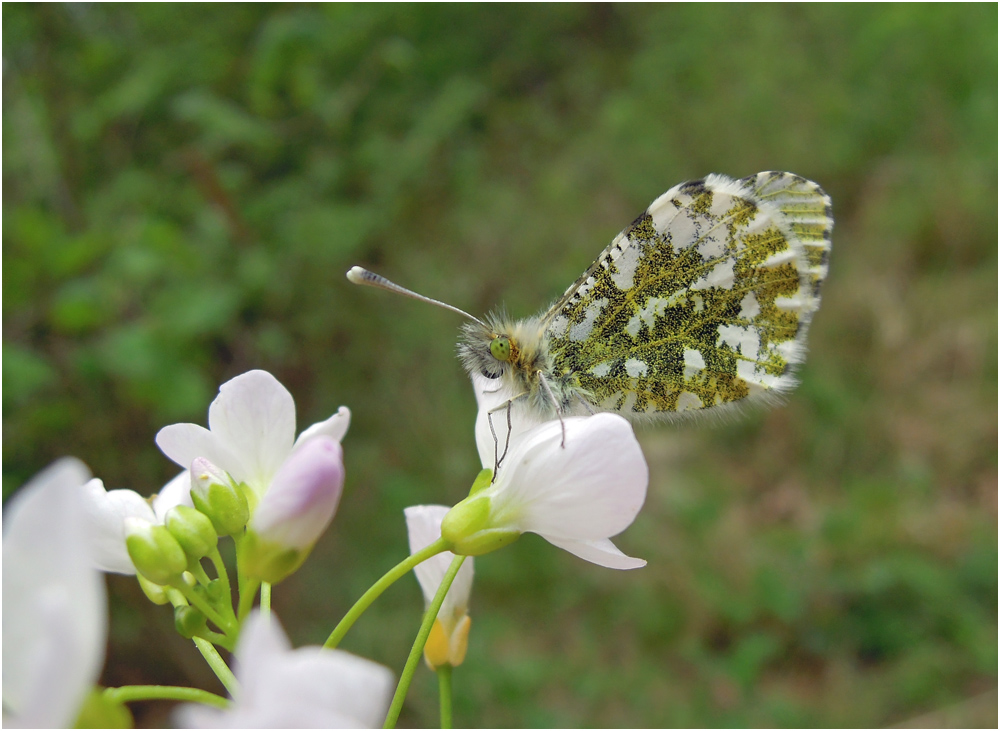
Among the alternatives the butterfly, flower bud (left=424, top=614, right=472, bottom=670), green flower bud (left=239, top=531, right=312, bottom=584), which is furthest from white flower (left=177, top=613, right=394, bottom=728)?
the butterfly

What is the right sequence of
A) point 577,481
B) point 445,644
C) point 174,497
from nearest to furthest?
point 577,481, point 174,497, point 445,644

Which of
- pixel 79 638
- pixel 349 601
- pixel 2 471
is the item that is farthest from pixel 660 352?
pixel 2 471

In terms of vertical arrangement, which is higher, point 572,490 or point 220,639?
point 572,490

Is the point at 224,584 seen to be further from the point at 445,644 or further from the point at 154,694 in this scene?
the point at 445,644

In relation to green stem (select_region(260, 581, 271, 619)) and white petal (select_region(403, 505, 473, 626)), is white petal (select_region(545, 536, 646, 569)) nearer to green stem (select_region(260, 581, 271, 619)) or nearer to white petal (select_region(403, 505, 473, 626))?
white petal (select_region(403, 505, 473, 626))

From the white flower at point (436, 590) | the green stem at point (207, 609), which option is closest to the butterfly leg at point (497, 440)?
the white flower at point (436, 590)

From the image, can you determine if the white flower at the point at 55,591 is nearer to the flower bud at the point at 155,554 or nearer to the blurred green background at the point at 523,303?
the flower bud at the point at 155,554

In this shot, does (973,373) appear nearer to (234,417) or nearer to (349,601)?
(349,601)

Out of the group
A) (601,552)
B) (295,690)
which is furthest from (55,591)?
(601,552)
